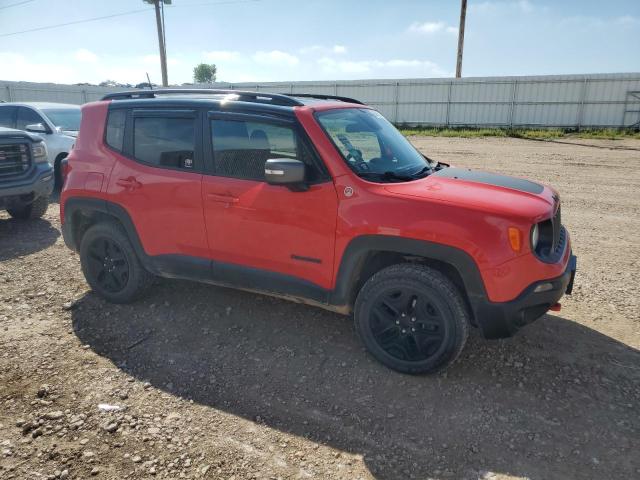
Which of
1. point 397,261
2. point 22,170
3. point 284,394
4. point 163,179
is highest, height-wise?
point 163,179

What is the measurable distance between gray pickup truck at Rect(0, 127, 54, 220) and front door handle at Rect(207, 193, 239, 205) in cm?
449

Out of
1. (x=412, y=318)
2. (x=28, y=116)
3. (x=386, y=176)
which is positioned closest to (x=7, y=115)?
(x=28, y=116)

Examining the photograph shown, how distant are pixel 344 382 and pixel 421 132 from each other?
23.1m

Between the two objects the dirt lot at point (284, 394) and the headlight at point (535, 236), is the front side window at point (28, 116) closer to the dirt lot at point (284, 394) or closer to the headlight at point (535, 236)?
the dirt lot at point (284, 394)

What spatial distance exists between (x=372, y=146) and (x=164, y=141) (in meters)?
1.74

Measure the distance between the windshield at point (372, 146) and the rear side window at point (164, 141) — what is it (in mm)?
1133

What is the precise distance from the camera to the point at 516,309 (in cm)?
295

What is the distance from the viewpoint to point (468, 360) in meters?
3.53

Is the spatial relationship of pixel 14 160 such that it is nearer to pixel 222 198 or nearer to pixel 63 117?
pixel 63 117

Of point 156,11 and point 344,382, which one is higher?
point 156,11

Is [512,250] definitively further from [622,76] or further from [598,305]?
[622,76]

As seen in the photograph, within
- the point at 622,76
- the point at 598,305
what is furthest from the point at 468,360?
Answer: the point at 622,76

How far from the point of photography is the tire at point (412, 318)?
311cm

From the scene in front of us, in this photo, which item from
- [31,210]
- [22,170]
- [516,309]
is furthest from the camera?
[31,210]
